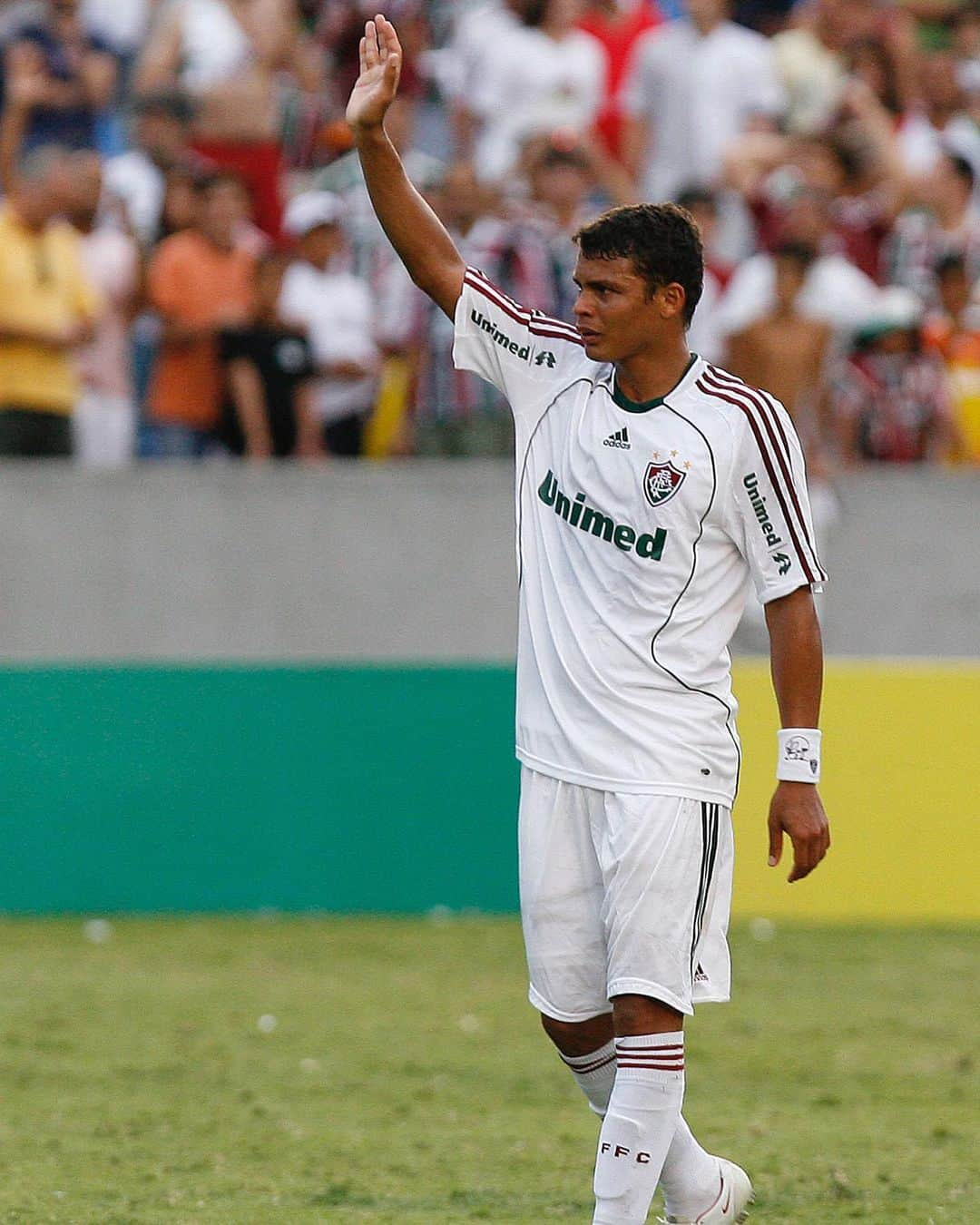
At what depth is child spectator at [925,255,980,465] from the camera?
12.8 metres

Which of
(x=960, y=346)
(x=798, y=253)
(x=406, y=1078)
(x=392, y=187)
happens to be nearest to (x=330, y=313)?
(x=798, y=253)

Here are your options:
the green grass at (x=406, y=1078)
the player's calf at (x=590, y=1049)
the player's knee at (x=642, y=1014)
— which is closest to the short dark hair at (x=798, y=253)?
the green grass at (x=406, y=1078)

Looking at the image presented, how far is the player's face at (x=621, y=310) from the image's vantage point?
494 centimetres

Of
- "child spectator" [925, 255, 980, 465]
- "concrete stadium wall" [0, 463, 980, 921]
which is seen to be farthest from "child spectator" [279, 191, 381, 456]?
"child spectator" [925, 255, 980, 465]

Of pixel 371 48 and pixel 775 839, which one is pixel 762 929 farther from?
pixel 371 48

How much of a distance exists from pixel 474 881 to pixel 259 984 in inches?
75.2

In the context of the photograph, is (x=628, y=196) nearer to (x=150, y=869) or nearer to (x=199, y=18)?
(x=199, y=18)

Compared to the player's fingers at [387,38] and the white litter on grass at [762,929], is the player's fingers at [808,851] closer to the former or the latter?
the player's fingers at [387,38]

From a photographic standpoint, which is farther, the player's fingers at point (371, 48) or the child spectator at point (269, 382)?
the child spectator at point (269, 382)

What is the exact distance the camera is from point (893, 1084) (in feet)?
24.6

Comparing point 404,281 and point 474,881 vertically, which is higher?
point 404,281

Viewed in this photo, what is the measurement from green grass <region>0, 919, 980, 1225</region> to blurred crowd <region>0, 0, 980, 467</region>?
3204 millimetres

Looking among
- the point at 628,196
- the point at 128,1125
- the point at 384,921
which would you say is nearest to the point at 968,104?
the point at 628,196

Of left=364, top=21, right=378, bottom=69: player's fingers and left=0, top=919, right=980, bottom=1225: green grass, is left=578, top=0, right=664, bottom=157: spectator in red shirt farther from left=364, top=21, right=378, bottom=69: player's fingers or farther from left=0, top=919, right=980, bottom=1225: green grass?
left=364, top=21, right=378, bottom=69: player's fingers
